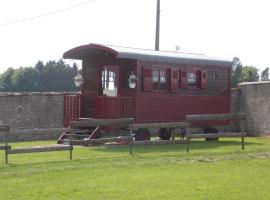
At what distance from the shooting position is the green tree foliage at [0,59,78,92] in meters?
75.0

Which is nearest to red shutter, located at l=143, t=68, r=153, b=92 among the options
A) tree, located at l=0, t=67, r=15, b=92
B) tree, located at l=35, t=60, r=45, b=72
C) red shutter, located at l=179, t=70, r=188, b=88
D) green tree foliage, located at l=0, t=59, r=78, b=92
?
red shutter, located at l=179, t=70, r=188, b=88

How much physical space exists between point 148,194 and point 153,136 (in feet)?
55.9

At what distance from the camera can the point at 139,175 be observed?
37.9ft

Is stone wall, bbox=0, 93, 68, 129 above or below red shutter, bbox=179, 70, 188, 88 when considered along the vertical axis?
below

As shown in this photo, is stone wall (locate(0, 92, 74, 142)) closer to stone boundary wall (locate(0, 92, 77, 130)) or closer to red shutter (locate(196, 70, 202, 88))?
stone boundary wall (locate(0, 92, 77, 130))

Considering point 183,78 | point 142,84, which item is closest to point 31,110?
point 142,84

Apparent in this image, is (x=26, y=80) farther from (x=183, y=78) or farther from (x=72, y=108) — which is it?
(x=183, y=78)

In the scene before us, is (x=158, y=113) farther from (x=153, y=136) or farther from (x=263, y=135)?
(x=263, y=135)

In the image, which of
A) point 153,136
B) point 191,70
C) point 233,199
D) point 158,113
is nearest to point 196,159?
point 233,199

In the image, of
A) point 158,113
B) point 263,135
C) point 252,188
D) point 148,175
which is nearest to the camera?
point 252,188

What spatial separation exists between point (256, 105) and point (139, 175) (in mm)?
16365

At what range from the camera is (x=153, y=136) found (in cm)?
2642

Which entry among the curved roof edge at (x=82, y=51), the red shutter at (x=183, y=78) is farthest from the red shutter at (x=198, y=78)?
the curved roof edge at (x=82, y=51)

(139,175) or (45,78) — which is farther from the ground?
(45,78)
